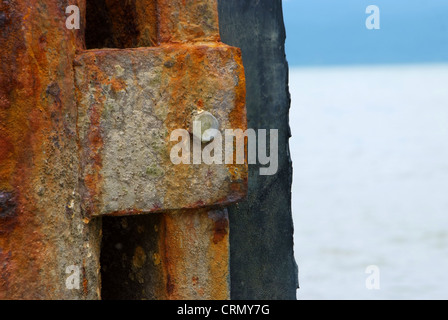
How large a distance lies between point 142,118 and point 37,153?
0.78 feet

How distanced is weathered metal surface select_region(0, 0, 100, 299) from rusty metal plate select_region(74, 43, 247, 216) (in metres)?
0.04

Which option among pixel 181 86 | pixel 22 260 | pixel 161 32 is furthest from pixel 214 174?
pixel 22 260

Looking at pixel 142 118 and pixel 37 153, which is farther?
pixel 142 118

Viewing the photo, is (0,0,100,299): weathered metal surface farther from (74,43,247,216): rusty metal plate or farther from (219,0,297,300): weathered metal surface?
(219,0,297,300): weathered metal surface

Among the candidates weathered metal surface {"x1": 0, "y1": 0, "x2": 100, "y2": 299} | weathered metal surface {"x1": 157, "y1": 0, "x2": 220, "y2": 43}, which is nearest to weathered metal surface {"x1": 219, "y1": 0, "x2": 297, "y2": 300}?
weathered metal surface {"x1": 157, "y1": 0, "x2": 220, "y2": 43}

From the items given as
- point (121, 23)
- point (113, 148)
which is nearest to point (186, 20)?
point (121, 23)

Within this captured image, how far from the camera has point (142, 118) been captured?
5.15 ft

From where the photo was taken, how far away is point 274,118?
77.9 inches

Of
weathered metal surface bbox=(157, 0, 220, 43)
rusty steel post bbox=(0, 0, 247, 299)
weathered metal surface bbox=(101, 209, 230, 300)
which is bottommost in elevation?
weathered metal surface bbox=(101, 209, 230, 300)

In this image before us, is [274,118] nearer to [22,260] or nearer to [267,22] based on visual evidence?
[267,22]

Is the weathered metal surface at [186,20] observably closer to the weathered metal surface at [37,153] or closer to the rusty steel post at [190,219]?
the rusty steel post at [190,219]

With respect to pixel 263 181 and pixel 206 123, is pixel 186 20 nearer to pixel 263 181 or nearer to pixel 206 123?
pixel 206 123

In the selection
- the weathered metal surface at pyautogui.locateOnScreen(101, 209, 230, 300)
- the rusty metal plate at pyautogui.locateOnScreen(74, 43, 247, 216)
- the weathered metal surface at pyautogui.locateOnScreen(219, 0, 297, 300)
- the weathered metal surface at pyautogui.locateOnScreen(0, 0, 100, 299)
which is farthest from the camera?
the weathered metal surface at pyautogui.locateOnScreen(219, 0, 297, 300)

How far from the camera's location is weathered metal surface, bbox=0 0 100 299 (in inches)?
57.0
